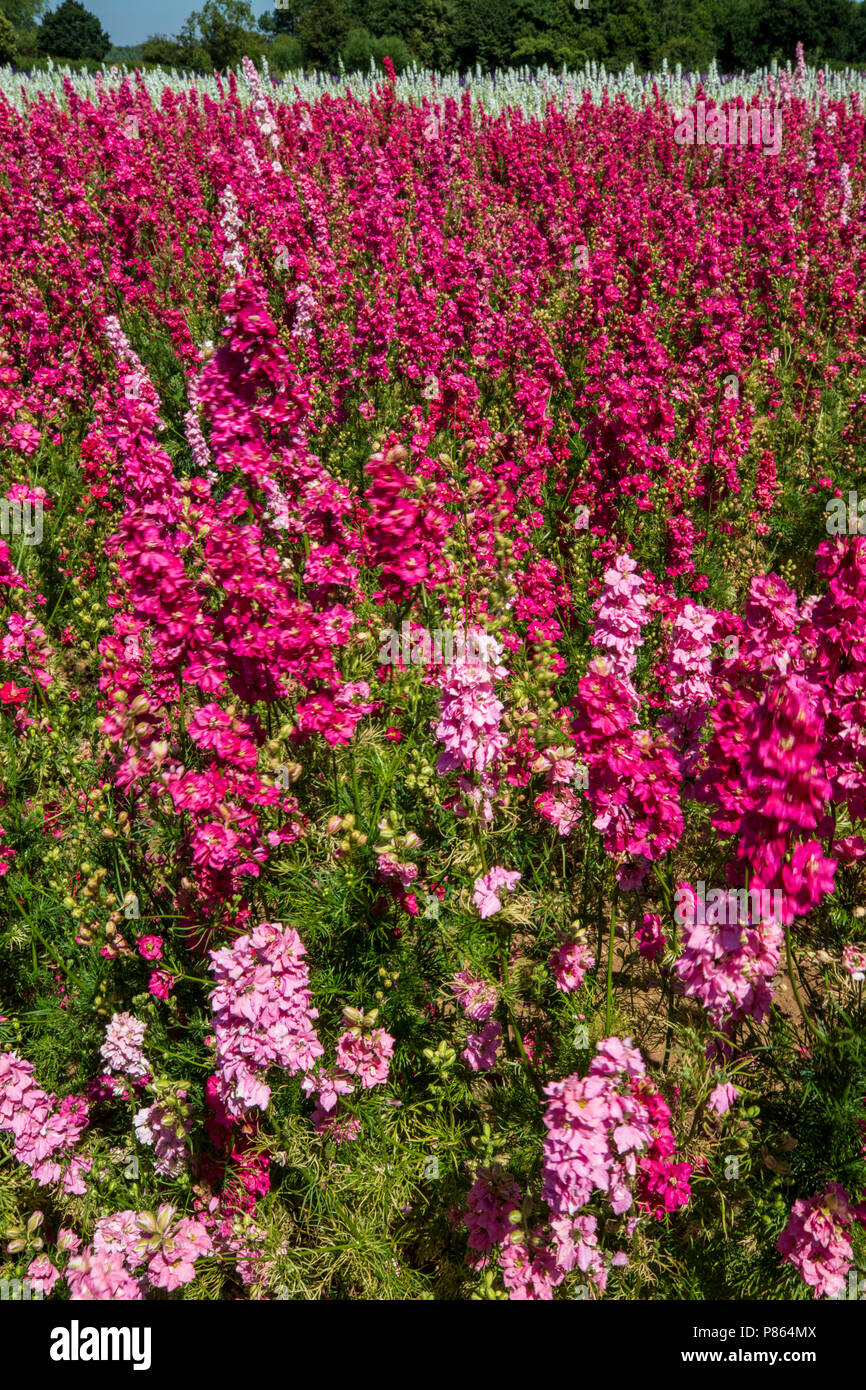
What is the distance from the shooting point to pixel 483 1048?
284 cm

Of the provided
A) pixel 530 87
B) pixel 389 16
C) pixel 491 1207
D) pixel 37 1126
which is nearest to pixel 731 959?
pixel 491 1207

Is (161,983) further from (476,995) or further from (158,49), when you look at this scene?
(158,49)

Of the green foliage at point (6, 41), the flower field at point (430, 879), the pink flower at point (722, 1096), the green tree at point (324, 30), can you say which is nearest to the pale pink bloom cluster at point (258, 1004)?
the flower field at point (430, 879)

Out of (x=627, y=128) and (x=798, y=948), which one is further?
(x=627, y=128)

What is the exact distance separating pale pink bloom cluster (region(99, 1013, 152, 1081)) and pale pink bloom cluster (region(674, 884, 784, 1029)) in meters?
1.99

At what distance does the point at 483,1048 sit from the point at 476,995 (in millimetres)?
257

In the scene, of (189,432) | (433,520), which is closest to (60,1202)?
(433,520)

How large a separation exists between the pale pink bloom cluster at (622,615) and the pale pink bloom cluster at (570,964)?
3.25 feet

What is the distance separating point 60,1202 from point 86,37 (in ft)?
281

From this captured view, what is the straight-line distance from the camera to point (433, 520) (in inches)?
123

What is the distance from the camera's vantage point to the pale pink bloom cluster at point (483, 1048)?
281cm

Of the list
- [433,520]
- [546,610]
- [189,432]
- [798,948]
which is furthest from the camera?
[189,432]
